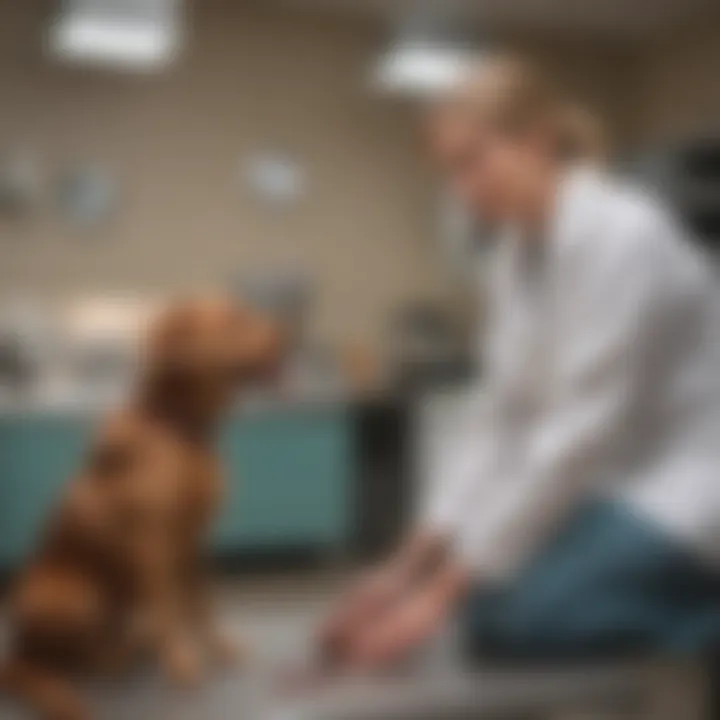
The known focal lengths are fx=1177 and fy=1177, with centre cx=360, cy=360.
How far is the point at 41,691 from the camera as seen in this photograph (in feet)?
2.30

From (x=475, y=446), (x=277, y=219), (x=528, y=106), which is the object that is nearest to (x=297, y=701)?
(x=475, y=446)

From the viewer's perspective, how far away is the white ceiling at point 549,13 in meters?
0.77

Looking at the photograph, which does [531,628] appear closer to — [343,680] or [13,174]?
[343,680]

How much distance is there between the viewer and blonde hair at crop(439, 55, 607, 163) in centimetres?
77

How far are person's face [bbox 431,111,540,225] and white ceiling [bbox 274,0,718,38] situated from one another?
0.24 ft

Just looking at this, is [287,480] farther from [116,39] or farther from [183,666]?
[116,39]

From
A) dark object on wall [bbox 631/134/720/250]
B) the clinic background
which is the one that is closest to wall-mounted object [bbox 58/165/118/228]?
the clinic background

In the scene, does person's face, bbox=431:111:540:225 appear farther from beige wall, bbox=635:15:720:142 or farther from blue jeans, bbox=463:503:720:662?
blue jeans, bbox=463:503:720:662

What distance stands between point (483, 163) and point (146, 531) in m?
0.32

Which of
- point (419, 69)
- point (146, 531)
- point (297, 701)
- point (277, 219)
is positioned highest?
point (419, 69)

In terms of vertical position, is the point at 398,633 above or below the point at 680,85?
below

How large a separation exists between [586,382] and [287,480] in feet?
0.67

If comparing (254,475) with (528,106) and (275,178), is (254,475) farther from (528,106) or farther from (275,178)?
(528,106)


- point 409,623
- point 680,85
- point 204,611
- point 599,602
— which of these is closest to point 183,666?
point 204,611
